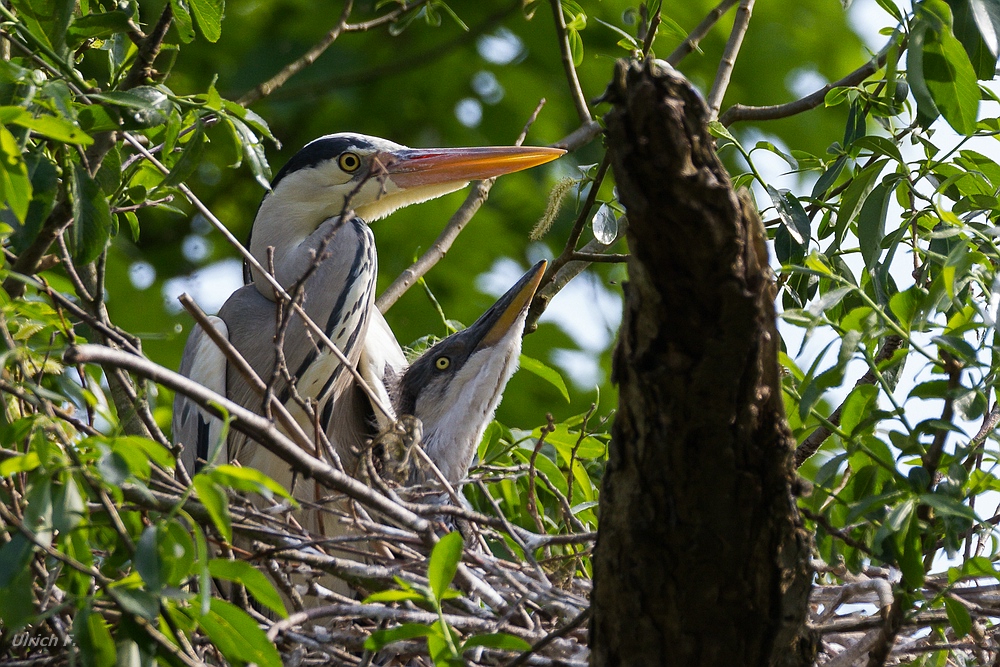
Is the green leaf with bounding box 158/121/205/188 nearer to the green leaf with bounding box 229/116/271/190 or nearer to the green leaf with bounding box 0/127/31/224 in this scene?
the green leaf with bounding box 229/116/271/190

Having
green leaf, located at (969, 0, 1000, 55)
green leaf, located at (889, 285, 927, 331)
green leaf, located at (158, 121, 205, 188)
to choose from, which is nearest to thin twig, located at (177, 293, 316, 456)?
green leaf, located at (158, 121, 205, 188)

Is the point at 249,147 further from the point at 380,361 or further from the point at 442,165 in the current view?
the point at 380,361

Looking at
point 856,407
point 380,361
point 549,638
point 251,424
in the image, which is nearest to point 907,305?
point 856,407

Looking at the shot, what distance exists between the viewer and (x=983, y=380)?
1.53 metres

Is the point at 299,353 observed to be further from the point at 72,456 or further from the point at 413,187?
the point at 72,456

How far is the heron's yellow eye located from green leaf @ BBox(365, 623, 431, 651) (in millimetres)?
1983

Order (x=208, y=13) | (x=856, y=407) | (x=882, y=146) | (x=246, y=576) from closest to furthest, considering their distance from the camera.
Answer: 1. (x=246, y=576)
2. (x=856, y=407)
3. (x=882, y=146)
4. (x=208, y=13)

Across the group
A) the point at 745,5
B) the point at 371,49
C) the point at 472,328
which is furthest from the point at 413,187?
the point at 371,49

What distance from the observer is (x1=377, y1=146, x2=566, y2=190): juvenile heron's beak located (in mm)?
3031

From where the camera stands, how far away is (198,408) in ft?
9.41

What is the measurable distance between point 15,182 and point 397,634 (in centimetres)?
79

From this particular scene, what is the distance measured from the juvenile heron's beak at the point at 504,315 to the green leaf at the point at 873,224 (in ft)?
3.64

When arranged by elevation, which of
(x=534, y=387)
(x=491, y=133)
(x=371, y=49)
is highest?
(x=371, y=49)

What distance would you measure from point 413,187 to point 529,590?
5.43ft
